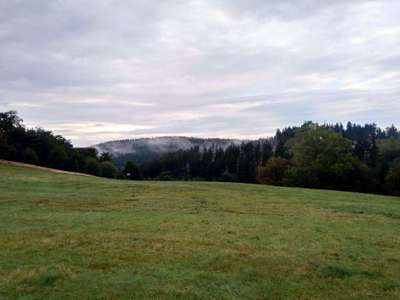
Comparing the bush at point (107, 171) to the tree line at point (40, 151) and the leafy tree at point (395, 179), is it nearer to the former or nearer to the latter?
the tree line at point (40, 151)

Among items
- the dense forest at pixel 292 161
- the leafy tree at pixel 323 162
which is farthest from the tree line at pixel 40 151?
the leafy tree at pixel 323 162

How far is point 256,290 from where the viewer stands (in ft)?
21.8

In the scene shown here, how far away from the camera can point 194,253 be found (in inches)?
355

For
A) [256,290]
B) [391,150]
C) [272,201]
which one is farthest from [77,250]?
[391,150]

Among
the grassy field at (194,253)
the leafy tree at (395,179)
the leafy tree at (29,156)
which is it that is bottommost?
the grassy field at (194,253)

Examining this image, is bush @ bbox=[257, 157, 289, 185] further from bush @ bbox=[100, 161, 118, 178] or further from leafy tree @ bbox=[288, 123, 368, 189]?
bush @ bbox=[100, 161, 118, 178]

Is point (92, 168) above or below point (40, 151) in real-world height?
below

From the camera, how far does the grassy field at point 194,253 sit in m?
6.69

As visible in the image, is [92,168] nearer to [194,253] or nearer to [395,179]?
[395,179]

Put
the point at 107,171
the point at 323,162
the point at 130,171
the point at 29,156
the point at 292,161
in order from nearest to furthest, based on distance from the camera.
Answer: the point at 323,162 → the point at 292,161 → the point at 29,156 → the point at 107,171 → the point at 130,171

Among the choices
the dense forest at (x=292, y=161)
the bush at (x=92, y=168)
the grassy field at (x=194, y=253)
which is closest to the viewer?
the grassy field at (x=194, y=253)

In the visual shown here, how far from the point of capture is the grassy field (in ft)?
21.9

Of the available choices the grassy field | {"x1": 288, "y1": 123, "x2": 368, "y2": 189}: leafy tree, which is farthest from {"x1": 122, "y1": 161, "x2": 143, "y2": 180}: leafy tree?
the grassy field

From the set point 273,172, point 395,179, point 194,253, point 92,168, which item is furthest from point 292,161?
point 194,253
